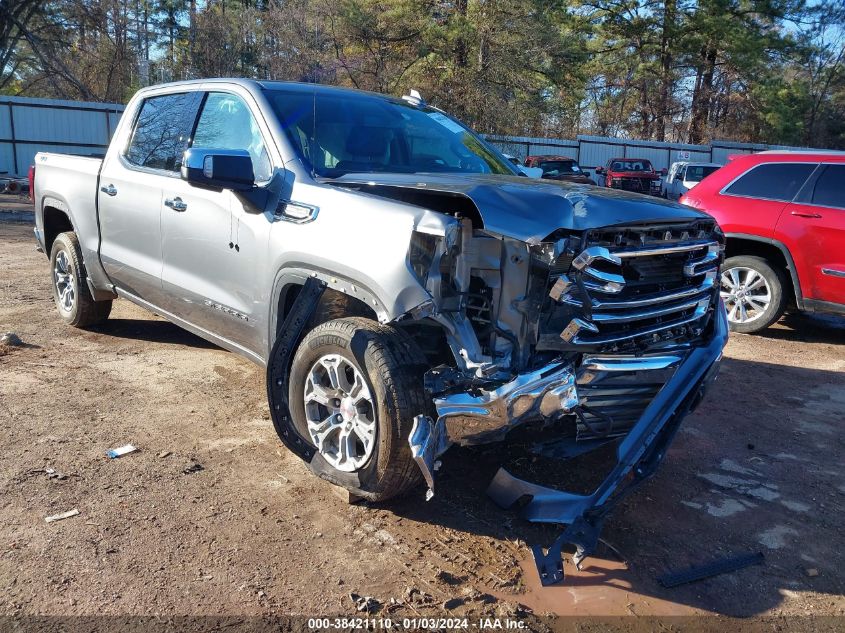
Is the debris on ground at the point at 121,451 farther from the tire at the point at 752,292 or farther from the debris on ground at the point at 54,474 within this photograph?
the tire at the point at 752,292

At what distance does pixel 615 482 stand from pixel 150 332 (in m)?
4.71

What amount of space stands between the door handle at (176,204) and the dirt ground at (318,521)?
1254 mm

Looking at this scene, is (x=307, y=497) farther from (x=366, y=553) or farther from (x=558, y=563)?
(x=558, y=563)

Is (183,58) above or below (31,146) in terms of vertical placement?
above

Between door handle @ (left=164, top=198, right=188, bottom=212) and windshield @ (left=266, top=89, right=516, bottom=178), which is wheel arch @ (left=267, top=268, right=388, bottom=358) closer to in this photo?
windshield @ (left=266, top=89, right=516, bottom=178)

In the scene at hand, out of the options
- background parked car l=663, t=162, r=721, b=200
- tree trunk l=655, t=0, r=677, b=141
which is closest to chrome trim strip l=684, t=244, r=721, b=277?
background parked car l=663, t=162, r=721, b=200

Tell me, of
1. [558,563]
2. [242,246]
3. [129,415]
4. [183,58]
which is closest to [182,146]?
[242,246]

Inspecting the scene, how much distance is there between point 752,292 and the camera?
24.5 feet

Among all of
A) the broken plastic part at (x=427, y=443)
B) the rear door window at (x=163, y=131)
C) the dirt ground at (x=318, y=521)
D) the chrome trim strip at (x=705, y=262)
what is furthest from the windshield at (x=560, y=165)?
the broken plastic part at (x=427, y=443)

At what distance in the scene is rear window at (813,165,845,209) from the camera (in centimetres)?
693

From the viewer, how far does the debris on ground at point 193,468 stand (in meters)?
3.85

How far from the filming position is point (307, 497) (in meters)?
3.61

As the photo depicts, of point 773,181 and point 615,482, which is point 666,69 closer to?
point 773,181

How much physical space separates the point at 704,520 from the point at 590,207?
1637 mm
